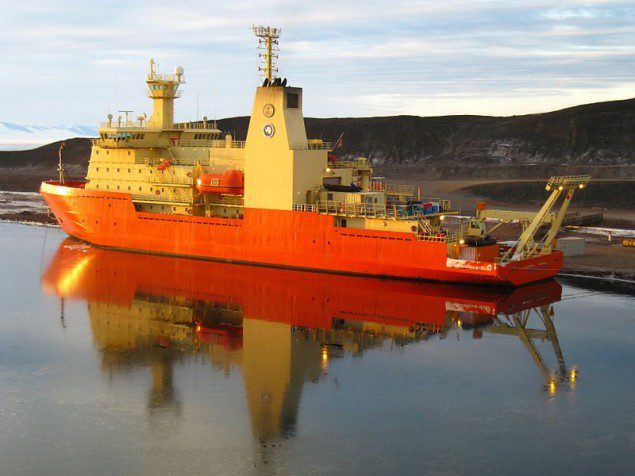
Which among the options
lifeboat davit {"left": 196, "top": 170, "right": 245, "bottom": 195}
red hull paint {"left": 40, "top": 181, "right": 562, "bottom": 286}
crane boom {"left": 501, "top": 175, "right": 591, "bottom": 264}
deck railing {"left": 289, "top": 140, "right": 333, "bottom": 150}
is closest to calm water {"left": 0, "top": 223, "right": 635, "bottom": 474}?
red hull paint {"left": 40, "top": 181, "right": 562, "bottom": 286}

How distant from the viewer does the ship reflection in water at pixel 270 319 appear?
747 inches

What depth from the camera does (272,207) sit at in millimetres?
30578

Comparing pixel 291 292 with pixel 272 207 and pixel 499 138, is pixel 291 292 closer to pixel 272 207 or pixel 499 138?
pixel 272 207

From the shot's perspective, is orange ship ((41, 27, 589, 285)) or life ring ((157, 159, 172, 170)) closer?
orange ship ((41, 27, 589, 285))

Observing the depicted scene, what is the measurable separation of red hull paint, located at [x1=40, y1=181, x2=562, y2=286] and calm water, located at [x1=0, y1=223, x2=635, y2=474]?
2.26 feet

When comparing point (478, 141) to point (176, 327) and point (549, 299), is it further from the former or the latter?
point (176, 327)

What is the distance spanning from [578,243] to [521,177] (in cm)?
4558

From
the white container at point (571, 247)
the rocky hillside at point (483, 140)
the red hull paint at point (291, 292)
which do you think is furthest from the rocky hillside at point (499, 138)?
the red hull paint at point (291, 292)

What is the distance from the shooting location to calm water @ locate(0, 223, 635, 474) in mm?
14508

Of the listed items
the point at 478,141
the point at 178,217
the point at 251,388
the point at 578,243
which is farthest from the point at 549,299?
the point at 478,141

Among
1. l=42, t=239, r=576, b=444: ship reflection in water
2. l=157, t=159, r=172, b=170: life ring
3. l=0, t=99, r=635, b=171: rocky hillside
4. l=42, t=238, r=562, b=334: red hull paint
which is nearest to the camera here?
l=42, t=239, r=576, b=444: ship reflection in water

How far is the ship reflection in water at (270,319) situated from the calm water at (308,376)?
0.08 metres

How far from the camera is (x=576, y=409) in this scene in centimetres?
1675

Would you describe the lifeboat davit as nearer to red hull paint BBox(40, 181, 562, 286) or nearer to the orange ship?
the orange ship
